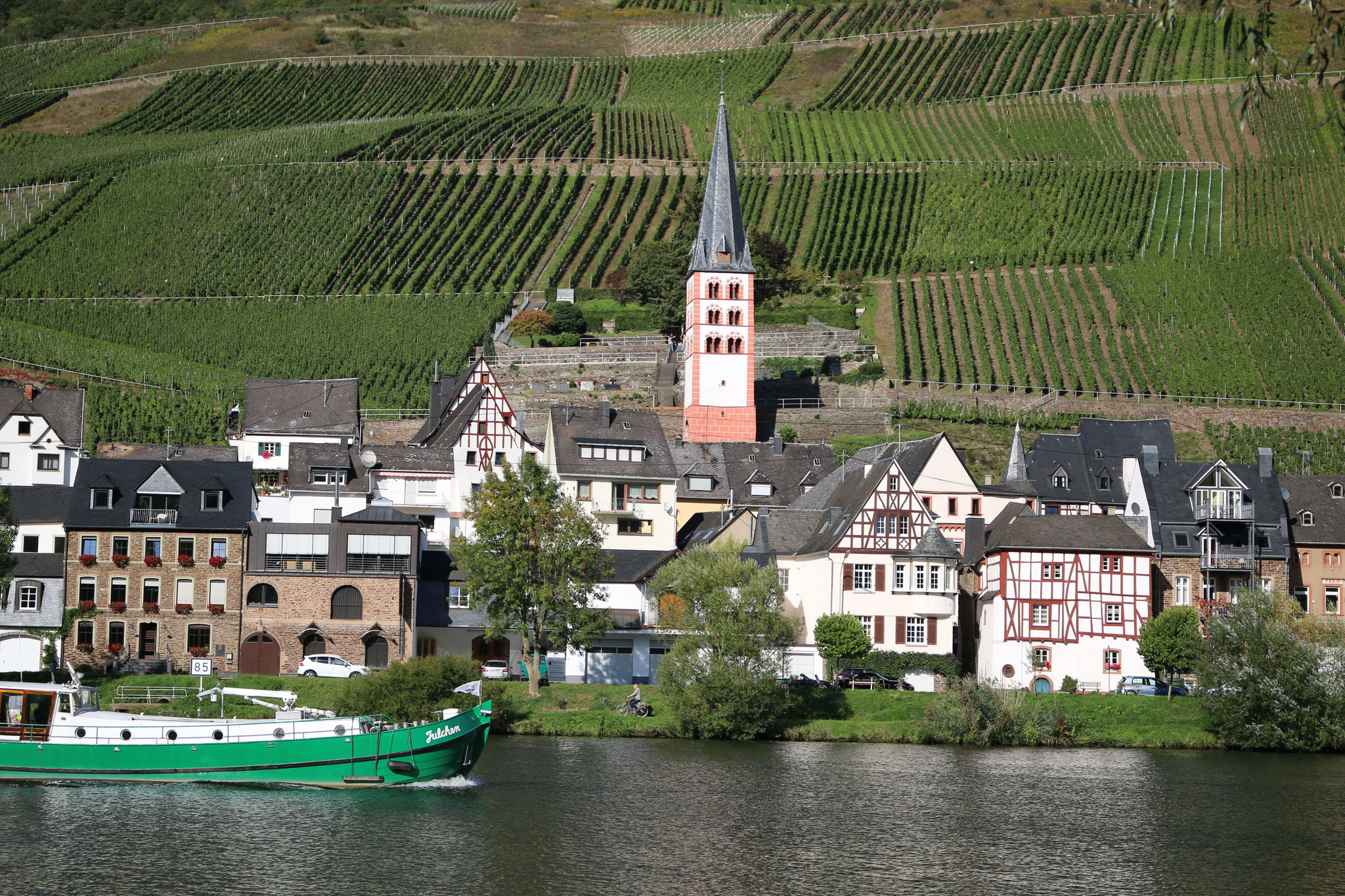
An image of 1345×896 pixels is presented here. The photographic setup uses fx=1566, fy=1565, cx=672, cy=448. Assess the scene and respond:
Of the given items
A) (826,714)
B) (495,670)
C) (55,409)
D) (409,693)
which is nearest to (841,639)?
(826,714)

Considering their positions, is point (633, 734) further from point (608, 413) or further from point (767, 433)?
point (767, 433)

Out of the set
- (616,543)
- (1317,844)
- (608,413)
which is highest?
(608,413)

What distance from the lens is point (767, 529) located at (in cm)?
6625

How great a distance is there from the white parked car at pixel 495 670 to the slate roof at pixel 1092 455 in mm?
27927

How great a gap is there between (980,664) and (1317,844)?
28.0 metres

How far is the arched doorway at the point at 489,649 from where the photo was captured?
61594mm

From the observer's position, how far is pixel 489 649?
61.8 meters

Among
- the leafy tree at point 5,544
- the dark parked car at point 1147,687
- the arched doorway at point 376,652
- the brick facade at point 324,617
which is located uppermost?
the leafy tree at point 5,544

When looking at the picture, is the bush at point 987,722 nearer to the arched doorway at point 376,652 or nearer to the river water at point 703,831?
the river water at point 703,831

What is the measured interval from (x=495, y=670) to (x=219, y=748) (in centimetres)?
1731

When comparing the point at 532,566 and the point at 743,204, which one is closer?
the point at 532,566

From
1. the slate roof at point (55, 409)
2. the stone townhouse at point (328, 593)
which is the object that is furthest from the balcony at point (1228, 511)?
the slate roof at point (55, 409)

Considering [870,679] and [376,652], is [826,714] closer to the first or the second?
[870,679]

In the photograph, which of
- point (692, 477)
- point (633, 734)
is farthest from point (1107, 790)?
point (692, 477)
